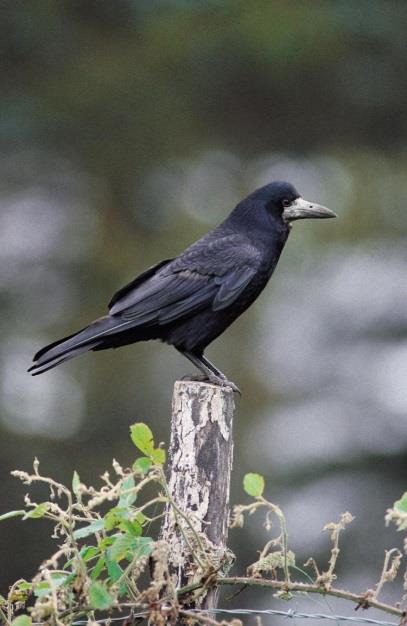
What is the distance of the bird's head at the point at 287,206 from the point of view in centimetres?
502

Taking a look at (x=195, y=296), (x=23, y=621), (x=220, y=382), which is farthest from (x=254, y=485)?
(x=195, y=296)

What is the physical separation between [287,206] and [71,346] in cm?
135

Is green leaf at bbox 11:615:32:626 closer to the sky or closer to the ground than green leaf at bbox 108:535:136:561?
closer to the ground

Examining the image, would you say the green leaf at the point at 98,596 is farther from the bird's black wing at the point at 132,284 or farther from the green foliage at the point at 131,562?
the bird's black wing at the point at 132,284

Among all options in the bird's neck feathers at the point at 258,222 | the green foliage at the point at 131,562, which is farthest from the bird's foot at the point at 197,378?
the green foliage at the point at 131,562

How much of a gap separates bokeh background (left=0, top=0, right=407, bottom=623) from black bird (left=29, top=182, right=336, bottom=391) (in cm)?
441

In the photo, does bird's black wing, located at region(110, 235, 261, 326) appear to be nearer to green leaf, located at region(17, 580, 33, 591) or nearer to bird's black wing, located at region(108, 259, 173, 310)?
bird's black wing, located at region(108, 259, 173, 310)

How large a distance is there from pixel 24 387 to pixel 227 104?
9.93ft

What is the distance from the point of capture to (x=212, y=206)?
9867 mm

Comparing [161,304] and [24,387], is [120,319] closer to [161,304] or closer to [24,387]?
[161,304]

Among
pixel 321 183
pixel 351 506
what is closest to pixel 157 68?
pixel 321 183

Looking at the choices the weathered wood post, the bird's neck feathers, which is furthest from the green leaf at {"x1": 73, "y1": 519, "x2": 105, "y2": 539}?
the bird's neck feathers

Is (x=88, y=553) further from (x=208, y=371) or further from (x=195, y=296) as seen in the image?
(x=195, y=296)

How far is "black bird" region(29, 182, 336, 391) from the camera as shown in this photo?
14.5 ft
